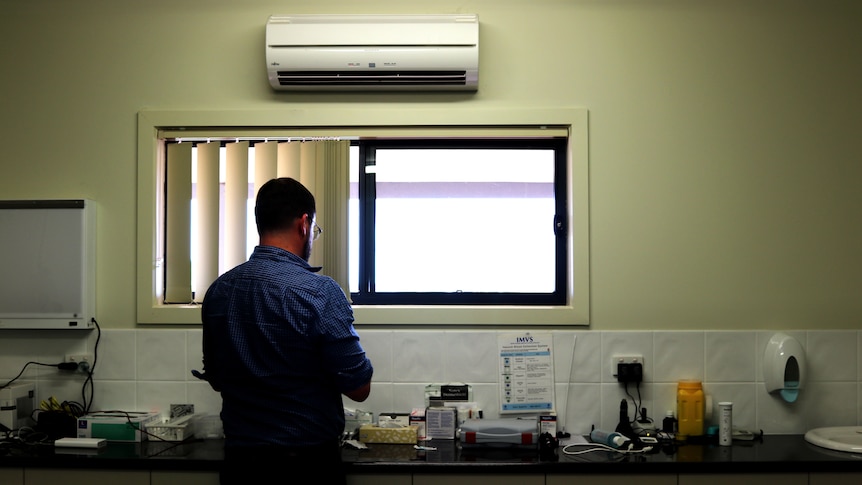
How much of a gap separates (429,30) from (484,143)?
1.92 ft

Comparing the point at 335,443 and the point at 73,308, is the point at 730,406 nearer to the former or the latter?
the point at 335,443

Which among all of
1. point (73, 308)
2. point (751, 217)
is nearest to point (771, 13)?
point (751, 217)

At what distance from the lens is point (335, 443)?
6.88ft

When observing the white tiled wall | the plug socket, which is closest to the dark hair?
the white tiled wall

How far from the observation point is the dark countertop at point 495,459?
2330mm

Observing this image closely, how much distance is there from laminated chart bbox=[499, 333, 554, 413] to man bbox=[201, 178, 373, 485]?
0.94 meters

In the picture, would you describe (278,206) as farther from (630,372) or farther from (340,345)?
(630,372)

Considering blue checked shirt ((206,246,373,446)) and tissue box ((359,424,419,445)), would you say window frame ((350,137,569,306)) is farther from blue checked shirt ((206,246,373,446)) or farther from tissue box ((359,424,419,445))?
blue checked shirt ((206,246,373,446))

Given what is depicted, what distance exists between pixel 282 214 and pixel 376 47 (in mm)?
1042

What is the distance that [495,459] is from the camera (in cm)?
239

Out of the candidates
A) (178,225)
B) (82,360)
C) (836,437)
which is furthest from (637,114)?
(82,360)

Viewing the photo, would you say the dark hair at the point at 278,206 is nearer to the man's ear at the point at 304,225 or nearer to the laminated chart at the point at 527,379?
the man's ear at the point at 304,225

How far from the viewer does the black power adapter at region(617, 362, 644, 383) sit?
278cm

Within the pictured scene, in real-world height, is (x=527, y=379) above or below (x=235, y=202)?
below
